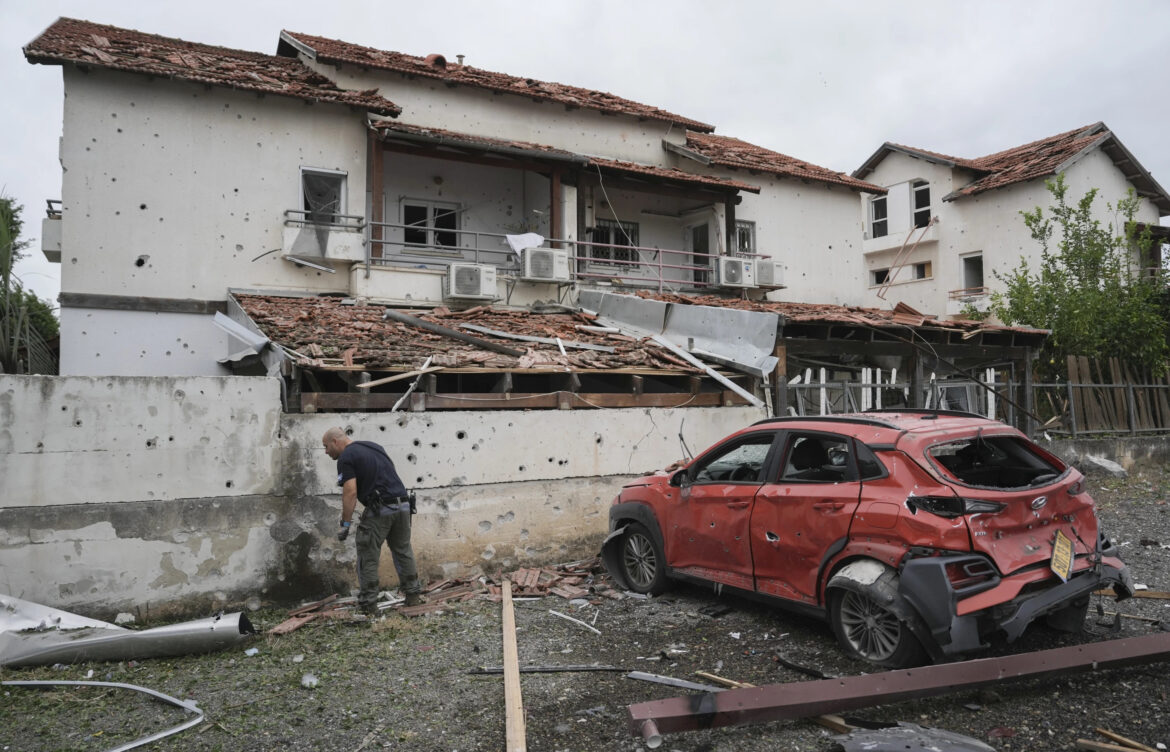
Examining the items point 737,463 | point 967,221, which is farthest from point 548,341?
point 967,221

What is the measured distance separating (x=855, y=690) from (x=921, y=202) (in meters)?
25.7

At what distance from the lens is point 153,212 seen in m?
11.7

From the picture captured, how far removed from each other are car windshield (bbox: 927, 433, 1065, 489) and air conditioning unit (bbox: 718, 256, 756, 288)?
10672 millimetres

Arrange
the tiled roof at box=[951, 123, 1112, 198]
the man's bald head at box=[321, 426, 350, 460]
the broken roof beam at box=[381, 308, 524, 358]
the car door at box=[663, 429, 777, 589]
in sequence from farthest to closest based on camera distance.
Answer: the tiled roof at box=[951, 123, 1112, 198], the broken roof beam at box=[381, 308, 524, 358], the man's bald head at box=[321, 426, 350, 460], the car door at box=[663, 429, 777, 589]

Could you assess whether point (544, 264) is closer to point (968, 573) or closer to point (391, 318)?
point (391, 318)

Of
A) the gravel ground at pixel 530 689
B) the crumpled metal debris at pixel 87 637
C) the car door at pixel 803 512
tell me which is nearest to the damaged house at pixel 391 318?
the crumpled metal debris at pixel 87 637

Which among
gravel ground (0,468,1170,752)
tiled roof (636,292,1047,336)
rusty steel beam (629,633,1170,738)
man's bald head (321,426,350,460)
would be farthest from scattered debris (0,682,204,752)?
tiled roof (636,292,1047,336)

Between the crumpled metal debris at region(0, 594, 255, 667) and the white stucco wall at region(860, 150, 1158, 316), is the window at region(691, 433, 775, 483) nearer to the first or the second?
the crumpled metal debris at region(0, 594, 255, 667)

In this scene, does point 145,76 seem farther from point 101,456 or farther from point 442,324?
point 101,456

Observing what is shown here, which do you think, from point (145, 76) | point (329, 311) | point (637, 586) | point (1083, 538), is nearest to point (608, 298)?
point (329, 311)

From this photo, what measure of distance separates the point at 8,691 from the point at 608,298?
1026 centimetres

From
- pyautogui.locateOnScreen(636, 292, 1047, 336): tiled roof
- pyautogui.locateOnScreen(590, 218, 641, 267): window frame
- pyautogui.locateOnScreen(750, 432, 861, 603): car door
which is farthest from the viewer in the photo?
pyautogui.locateOnScreen(590, 218, 641, 267): window frame

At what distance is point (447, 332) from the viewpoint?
404 inches

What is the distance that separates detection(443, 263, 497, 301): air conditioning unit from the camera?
12867mm
